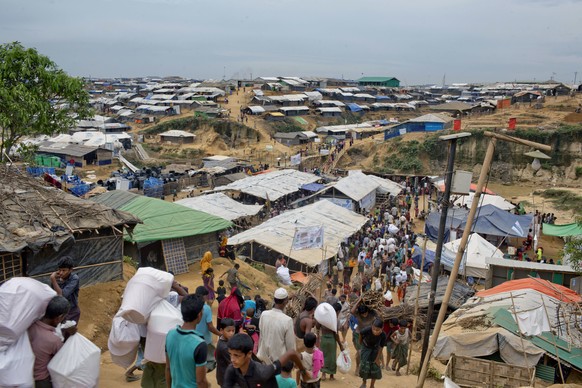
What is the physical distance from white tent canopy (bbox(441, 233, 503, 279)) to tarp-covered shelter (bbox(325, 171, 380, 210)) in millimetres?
8780

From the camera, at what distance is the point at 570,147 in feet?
133

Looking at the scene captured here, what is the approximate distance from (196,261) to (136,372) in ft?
24.8

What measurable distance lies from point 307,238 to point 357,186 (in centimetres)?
1346

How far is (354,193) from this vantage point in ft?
89.4

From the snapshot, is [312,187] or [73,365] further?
[312,187]

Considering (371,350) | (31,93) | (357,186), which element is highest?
(31,93)

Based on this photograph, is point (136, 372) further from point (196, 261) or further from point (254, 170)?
point (254, 170)

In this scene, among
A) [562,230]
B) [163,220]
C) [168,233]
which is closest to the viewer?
[168,233]

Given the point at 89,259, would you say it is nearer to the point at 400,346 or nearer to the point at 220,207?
the point at 400,346

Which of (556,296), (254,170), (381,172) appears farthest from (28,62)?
(381,172)

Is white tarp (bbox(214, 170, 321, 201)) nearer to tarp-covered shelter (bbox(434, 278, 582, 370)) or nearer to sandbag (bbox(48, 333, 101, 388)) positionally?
tarp-covered shelter (bbox(434, 278, 582, 370))

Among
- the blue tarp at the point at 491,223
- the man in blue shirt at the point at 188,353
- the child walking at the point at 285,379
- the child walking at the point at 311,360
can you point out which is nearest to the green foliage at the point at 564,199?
the blue tarp at the point at 491,223

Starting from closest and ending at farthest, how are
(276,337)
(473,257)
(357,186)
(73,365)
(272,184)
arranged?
1. (73,365)
2. (276,337)
3. (473,257)
4. (357,186)
5. (272,184)

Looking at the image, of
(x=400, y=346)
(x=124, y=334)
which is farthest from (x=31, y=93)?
(x=400, y=346)
